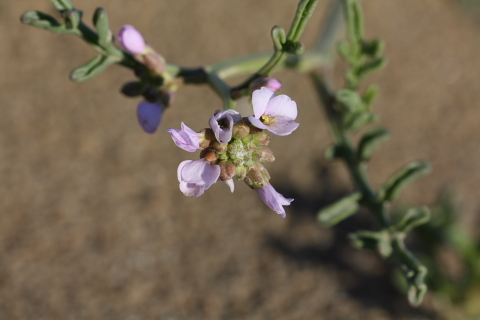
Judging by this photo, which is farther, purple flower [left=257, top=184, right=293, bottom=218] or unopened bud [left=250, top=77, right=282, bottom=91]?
unopened bud [left=250, top=77, right=282, bottom=91]

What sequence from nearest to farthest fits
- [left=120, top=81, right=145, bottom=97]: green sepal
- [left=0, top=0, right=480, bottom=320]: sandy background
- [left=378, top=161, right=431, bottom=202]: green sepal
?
[left=120, top=81, right=145, bottom=97]: green sepal < [left=378, top=161, right=431, bottom=202]: green sepal < [left=0, top=0, right=480, bottom=320]: sandy background

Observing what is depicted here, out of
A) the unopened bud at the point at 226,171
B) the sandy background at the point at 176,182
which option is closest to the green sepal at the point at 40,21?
the unopened bud at the point at 226,171

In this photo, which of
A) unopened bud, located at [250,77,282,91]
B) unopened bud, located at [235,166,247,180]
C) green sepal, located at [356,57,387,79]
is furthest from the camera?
green sepal, located at [356,57,387,79]

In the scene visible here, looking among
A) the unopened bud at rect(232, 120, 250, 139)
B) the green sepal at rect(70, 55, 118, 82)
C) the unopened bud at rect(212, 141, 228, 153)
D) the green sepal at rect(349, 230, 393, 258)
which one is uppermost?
the unopened bud at rect(232, 120, 250, 139)

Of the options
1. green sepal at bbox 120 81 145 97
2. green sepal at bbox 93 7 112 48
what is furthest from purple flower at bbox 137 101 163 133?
green sepal at bbox 93 7 112 48

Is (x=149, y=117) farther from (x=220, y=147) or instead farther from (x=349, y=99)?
(x=349, y=99)

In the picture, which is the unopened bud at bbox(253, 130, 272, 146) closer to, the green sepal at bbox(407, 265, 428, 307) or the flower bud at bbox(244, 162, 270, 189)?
the flower bud at bbox(244, 162, 270, 189)

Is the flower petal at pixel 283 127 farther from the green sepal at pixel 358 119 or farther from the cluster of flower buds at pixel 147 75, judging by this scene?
the green sepal at pixel 358 119
